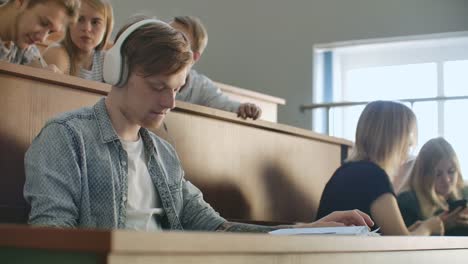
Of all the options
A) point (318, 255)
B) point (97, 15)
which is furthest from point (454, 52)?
point (318, 255)

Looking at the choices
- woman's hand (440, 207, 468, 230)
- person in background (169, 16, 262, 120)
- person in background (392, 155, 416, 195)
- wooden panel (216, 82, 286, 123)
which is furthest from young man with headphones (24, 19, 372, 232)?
wooden panel (216, 82, 286, 123)

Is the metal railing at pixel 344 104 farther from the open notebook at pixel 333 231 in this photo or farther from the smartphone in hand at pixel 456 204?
the open notebook at pixel 333 231

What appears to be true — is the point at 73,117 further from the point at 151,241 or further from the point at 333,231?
the point at 151,241

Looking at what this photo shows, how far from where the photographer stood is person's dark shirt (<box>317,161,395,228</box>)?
8.69 ft

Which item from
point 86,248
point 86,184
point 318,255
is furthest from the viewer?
point 86,184

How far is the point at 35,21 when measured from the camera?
2342 millimetres

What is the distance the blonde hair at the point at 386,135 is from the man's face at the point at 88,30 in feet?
3.28

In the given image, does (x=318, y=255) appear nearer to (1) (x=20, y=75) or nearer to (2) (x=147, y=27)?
(2) (x=147, y=27)

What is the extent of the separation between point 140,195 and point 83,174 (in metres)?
0.19

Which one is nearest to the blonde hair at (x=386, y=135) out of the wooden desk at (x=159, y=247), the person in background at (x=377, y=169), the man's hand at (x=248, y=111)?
the person in background at (x=377, y=169)

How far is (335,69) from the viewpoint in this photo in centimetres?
562

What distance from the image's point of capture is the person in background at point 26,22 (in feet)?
7.64

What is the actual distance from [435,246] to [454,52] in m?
3.89

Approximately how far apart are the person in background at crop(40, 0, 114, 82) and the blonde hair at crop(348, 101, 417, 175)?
961 millimetres
